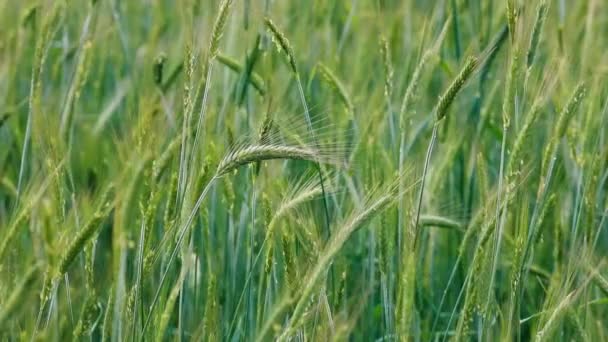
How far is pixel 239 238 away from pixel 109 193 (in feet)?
1.05

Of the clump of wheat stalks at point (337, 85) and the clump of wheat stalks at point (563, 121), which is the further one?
the clump of wheat stalks at point (337, 85)

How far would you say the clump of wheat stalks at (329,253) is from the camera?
129cm

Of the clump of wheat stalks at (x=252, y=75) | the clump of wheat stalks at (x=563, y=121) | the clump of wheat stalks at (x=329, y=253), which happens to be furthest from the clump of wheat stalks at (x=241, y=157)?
the clump of wheat stalks at (x=252, y=75)

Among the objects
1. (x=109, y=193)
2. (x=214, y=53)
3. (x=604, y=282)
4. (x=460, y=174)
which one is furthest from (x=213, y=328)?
(x=460, y=174)

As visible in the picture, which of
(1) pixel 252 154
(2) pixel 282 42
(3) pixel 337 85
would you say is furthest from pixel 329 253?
(3) pixel 337 85

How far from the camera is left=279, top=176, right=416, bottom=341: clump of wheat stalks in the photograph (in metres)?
1.29

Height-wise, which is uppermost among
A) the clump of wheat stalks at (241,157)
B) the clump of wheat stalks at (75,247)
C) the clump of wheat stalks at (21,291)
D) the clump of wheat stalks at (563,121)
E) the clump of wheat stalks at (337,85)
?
the clump of wheat stalks at (337,85)

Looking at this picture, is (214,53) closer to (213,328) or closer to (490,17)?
(213,328)

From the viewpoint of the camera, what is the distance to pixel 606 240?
2.17 m

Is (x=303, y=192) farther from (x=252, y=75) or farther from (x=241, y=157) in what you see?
(x=252, y=75)

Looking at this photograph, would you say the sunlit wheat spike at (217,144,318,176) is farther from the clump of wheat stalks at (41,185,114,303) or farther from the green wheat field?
the clump of wheat stalks at (41,185,114,303)

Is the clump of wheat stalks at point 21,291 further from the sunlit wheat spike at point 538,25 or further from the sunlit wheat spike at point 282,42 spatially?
the sunlit wheat spike at point 538,25

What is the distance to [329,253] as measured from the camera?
1349mm

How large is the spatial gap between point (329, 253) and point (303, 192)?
262mm
